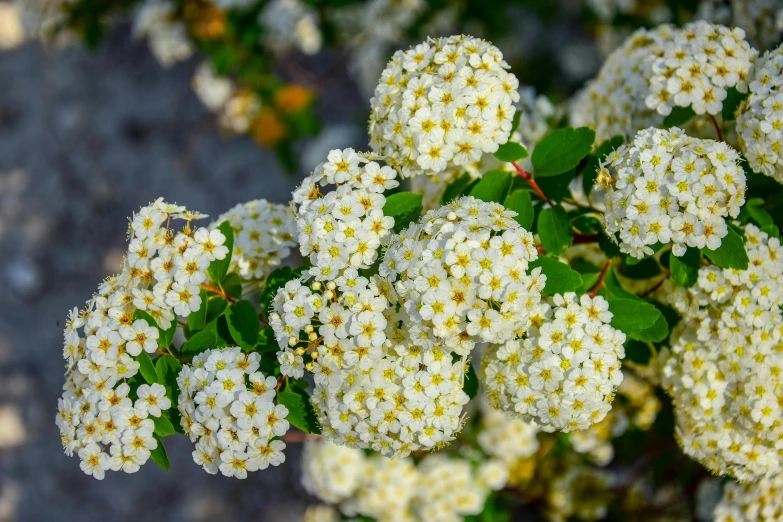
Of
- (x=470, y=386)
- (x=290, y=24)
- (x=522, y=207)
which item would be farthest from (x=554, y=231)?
(x=290, y=24)

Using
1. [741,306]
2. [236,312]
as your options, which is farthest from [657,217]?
[236,312]

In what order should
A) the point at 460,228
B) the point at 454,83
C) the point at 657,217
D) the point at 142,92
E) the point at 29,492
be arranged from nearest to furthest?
1. the point at 460,228
2. the point at 657,217
3. the point at 454,83
4. the point at 29,492
5. the point at 142,92

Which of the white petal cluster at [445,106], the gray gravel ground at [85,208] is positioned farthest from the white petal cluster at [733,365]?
the gray gravel ground at [85,208]

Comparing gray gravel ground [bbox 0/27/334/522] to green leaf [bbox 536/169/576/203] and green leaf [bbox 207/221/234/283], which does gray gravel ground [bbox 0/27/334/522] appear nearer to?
green leaf [bbox 207/221/234/283]

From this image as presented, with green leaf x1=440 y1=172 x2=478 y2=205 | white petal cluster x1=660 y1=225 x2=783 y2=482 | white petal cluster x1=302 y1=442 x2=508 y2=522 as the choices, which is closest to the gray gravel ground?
white petal cluster x1=302 y1=442 x2=508 y2=522

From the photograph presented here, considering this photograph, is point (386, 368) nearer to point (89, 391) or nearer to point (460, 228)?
point (460, 228)
